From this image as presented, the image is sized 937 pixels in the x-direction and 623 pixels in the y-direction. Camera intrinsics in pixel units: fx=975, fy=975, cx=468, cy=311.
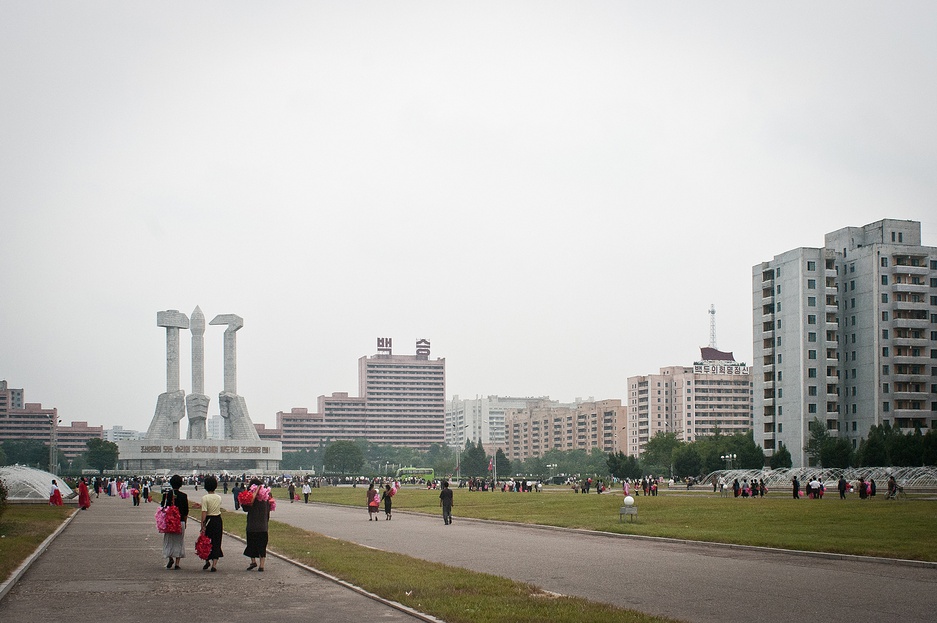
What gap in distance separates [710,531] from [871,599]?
649 inches

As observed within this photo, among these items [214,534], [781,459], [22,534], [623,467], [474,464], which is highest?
[214,534]

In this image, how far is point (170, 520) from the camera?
21.6 meters

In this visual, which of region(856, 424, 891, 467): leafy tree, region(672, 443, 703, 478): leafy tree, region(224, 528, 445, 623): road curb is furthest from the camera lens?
region(672, 443, 703, 478): leafy tree

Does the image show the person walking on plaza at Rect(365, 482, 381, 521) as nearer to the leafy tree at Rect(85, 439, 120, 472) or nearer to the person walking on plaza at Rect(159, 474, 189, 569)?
the person walking on plaza at Rect(159, 474, 189, 569)

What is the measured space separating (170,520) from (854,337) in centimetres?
11087

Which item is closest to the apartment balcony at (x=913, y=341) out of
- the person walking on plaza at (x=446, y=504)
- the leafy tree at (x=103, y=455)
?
the person walking on plaza at (x=446, y=504)

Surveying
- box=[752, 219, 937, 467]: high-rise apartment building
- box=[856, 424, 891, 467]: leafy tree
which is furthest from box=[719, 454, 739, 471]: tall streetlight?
box=[856, 424, 891, 467]: leafy tree

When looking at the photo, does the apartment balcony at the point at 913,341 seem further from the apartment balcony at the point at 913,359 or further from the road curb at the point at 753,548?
the road curb at the point at 753,548

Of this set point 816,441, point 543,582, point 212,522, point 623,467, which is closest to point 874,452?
point 816,441

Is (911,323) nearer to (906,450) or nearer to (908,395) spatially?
(908,395)

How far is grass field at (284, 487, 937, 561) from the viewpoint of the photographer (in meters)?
27.4

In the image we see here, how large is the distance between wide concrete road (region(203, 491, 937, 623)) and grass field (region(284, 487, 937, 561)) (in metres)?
1.15

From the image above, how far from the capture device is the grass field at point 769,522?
2739 cm

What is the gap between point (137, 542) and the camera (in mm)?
30594
